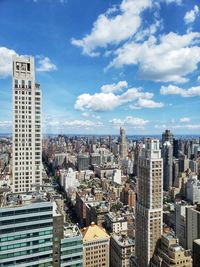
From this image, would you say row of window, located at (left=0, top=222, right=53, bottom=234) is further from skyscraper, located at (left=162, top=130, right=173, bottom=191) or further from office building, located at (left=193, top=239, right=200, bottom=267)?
skyscraper, located at (left=162, top=130, right=173, bottom=191)

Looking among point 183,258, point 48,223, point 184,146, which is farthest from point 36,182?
point 184,146

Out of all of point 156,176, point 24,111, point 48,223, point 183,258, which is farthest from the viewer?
point 156,176

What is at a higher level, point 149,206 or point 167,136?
point 167,136

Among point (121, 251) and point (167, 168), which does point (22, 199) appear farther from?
point (167, 168)

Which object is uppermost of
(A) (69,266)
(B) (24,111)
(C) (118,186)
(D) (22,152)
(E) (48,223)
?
(B) (24,111)

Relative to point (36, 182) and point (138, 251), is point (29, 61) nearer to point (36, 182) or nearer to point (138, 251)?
point (36, 182)

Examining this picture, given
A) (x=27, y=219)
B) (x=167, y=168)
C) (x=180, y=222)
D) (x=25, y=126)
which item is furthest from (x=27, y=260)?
(x=167, y=168)

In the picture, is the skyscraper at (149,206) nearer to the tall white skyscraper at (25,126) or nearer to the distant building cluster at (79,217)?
the distant building cluster at (79,217)
